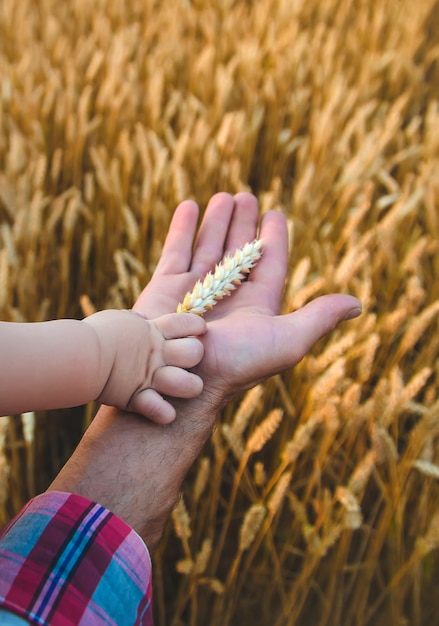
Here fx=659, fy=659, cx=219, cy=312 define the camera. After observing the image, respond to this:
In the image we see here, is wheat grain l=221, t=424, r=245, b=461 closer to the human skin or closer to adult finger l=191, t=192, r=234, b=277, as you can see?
the human skin

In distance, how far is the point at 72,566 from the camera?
1.73 ft

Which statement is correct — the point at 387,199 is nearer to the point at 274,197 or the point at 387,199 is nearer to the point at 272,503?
the point at 274,197

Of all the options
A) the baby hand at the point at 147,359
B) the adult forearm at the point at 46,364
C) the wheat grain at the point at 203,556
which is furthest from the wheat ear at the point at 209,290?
the wheat grain at the point at 203,556

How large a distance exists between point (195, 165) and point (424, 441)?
25.7 inches

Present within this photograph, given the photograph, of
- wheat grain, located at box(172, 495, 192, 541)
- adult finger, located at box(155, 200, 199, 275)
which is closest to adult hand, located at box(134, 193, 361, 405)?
adult finger, located at box(155, 200, 199, 275)

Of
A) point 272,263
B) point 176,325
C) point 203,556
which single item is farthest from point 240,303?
point 203,556

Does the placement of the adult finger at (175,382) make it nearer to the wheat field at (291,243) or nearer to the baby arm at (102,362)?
→ the baby arm at (102,362)

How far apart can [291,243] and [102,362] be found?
20.7 inches

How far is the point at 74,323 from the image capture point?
1.86 ft

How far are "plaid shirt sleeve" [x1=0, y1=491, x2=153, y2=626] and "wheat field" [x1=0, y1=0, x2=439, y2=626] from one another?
117mm

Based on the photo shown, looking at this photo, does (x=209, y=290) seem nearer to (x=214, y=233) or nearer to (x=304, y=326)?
(x=304, y=326)

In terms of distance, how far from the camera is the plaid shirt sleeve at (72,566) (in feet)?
1.63

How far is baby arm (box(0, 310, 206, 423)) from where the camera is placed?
1.75ft

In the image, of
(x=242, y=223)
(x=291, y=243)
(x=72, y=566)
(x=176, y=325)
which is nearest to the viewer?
(x=72, y=566)
